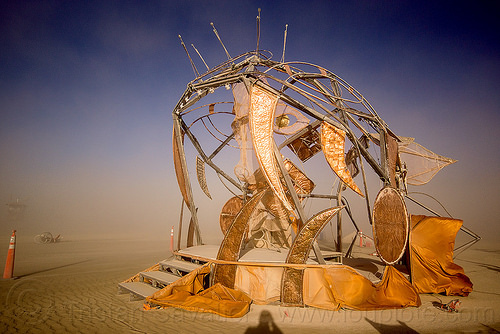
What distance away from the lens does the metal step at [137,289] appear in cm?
564

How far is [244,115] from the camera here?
818 centimetres

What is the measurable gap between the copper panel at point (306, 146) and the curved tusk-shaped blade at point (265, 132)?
16.6ft

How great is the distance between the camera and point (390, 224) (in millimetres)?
6895

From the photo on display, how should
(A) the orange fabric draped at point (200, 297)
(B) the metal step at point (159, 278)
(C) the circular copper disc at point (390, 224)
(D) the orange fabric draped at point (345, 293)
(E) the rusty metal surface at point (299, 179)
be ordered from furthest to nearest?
(E) the rusty metal surface at point (299, 179), (C) the circular copper disc at point (390, 224), (B) the metal step at point (159, 278), (D) the orange fabric draped at point (345, 293), (A) the orange fabric draped at point (200, 297)

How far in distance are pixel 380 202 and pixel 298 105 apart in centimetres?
392

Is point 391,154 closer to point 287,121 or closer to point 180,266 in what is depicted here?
point 287,121

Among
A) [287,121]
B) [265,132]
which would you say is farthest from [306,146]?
[265,132]

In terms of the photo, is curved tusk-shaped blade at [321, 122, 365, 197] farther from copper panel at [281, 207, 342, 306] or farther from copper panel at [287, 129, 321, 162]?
copper panel at [287, 129, 321, 162]

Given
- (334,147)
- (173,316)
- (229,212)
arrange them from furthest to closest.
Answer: (229,212), (334,147), (173,316)

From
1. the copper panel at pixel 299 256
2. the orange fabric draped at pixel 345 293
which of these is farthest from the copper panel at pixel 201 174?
the orange fabric draped at pixel 345 293

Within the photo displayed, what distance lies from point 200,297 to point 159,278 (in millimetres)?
1637

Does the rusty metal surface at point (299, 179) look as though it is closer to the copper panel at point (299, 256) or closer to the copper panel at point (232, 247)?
the copper panel at point (232, 247)

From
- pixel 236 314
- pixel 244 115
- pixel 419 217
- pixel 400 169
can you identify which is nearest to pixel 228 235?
pixel 236 314

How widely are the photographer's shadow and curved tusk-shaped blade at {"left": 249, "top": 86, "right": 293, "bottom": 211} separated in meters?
2.43
